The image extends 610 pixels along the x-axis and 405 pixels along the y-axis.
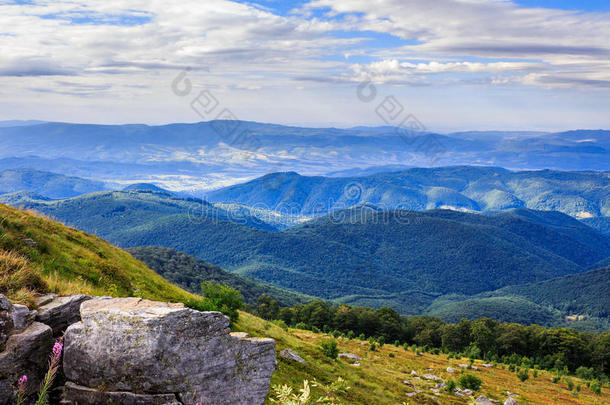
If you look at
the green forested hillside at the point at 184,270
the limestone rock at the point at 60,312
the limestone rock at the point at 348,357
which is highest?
the limestone rock at the point at 60,312

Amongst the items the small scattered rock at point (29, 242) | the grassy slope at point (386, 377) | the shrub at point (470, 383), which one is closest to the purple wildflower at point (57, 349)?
the small scattered rock at point (29, 242)

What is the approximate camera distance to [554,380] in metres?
45.2

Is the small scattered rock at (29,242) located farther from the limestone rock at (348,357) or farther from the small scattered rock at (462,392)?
the small scattered rock at (462,392)

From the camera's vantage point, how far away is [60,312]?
10.4m

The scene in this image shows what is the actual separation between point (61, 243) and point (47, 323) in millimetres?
11383

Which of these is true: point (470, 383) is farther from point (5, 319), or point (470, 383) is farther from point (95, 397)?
point (5, 319)

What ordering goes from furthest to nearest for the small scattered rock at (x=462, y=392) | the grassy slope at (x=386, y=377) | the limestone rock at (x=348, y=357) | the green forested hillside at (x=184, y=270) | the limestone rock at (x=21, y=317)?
the green forested hillside at (x=184, y=270)
the limestone rock at (x=348, y=357)
the small scattered rock at (x=462, y=392)
the grassy slope at (x=386, y=377)
the limestone rock at (x=21, y=317)

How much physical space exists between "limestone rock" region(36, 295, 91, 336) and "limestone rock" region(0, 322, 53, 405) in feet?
1.33

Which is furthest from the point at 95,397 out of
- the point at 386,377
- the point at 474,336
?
the point at 474,336

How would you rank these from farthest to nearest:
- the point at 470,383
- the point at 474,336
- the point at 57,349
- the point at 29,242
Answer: the point at 474,336 → the point at 470,383 → the point at 29,242 → the point at 57,349

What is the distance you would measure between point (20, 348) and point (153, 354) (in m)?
3.04

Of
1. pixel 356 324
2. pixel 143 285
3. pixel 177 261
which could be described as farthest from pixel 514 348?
pixel 177 261

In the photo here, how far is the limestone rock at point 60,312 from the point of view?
33.2 ft

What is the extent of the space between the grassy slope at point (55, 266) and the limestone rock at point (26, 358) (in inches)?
49.1
